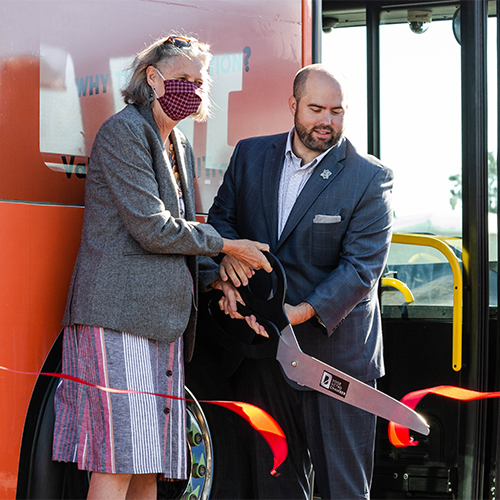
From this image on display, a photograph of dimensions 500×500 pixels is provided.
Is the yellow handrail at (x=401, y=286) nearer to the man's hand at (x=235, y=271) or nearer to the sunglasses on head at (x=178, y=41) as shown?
the man's hand at (x=235, y=271)

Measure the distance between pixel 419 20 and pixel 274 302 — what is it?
184 cm

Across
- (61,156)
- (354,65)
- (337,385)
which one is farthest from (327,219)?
(354,65)

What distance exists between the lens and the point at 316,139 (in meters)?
2.48

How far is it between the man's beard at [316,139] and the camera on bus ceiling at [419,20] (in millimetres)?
1111

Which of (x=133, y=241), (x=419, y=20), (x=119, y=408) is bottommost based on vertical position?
(x=119, y=408)

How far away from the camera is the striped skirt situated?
6.86ft

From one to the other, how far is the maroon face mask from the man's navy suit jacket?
1.54ft

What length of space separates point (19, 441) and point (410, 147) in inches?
87.6

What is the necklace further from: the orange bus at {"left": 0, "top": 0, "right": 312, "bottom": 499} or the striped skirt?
the striped skirt

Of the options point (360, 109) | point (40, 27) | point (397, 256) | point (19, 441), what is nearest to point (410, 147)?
point (360, 109)

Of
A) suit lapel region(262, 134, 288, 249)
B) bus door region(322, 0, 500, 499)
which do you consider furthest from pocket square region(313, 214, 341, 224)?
bus door region(322, 0, 500, 499)

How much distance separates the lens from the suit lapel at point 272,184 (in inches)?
98.4

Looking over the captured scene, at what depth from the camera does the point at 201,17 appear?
261 cm

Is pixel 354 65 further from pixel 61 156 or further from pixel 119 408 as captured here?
pixel 119 408
